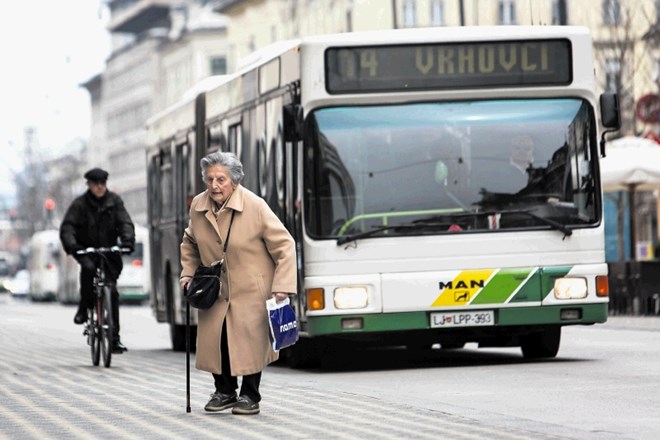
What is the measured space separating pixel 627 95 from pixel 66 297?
1480 inches

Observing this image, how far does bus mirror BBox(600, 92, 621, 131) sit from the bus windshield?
29 cm

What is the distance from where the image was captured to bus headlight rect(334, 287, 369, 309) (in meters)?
17.0

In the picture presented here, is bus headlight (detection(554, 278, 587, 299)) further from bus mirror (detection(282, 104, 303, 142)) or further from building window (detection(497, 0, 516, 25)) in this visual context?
building window (detection(497, 0, 516, 25))

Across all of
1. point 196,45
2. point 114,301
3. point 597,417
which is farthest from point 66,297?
point 597,417

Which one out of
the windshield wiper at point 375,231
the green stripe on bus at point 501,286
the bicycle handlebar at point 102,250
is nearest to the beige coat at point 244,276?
the windshield wiper at point 375,231

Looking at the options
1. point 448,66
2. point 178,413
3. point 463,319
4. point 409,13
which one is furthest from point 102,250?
point 409,13

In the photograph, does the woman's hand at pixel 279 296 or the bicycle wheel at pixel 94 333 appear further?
the bicycle wheel at pixel 94 333

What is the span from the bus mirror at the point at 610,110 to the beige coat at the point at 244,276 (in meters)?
5.58

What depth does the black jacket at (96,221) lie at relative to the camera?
1911cm

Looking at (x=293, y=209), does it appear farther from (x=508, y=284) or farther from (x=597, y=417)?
(x=597, y=417)

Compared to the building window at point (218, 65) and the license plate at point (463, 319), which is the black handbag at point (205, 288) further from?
the building window at point (218, 65)

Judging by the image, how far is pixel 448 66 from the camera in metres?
17.5

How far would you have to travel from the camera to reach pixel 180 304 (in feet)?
76.7

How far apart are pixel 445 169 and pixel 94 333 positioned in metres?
4.19
